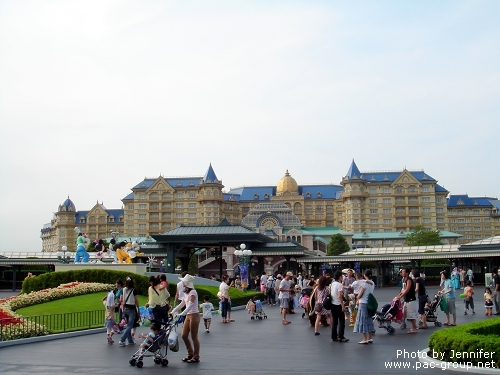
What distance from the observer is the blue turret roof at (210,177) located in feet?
430

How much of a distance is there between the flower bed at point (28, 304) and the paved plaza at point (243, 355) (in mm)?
565

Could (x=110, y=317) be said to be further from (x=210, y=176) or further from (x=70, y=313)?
(x=210, y=176)

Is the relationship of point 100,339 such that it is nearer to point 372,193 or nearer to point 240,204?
point 372,193

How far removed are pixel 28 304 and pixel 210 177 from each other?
10751 cm

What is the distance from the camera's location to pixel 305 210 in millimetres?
138125

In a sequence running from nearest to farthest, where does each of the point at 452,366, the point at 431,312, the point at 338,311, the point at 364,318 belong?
the point at 452,366 → the point at 364,318 → the point at 338,311 → the point at 431,312

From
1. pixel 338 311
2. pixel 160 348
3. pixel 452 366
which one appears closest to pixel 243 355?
pixel 160 348

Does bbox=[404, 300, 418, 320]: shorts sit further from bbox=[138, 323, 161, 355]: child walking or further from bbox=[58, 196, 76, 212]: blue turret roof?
bbox=[58, 196, 76, 212]: blue turret roof

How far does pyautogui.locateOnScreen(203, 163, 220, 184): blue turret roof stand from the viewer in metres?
131

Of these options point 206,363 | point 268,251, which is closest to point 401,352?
point 206,363

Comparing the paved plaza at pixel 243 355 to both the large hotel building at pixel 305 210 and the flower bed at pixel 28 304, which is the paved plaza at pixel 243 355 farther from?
the large hotel building at pixel 305 210

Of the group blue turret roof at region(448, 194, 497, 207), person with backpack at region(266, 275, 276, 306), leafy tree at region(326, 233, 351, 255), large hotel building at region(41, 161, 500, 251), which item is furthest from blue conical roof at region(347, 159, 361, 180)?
person with backpack at region(266, 275, 276, 306)

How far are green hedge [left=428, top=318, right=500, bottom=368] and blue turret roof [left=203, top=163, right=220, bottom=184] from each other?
119 m

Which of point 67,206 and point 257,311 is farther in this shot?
point 67,206
